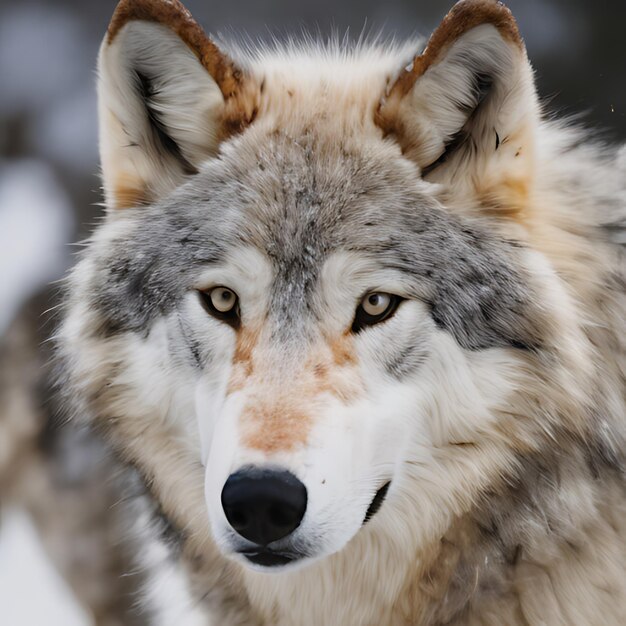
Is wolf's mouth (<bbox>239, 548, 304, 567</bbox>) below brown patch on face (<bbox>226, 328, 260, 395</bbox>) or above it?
below

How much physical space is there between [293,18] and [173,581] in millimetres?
4925

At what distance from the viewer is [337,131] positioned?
246 cm

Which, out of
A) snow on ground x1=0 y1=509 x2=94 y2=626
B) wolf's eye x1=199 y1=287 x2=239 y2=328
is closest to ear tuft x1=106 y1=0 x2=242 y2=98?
wolf's eye x1=199 y1=287 x2=239 y2=328

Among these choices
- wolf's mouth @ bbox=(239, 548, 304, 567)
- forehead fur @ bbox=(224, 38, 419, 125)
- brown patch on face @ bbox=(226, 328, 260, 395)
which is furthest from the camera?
forehead fur @ bbox=(224, 38, 419, 125)

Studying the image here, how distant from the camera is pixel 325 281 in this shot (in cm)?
224

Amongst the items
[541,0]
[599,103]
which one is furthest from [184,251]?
[541,0]

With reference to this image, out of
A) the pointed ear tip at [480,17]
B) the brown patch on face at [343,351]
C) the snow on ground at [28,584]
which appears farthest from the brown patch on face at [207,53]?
the snow on ground at [28,584]

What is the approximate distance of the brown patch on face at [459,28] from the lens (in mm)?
2176

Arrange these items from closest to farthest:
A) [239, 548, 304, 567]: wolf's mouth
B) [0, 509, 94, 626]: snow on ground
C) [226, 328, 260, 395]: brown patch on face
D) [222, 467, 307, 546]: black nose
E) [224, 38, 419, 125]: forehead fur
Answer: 1. [222, 467, 307, 546]: black nose
2. [239, 548, 304, 567]: wolf's mouth
3. [226, 328, 260, 395]: brown patch on face
4. [224, 38, 419, 125]: forehead fur
5. [0, 509, 94, 626]: snow on ground

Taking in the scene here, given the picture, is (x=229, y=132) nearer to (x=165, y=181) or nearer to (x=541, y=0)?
(x=165, y=181)

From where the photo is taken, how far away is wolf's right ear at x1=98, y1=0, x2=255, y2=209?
2.43 meters

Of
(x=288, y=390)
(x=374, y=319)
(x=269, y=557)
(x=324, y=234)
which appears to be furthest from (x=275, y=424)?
(x=324, y=234)

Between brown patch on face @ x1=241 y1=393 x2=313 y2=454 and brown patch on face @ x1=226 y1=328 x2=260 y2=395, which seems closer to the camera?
brown patch on face @ x1=241 y1=393 x2=313 y2=454

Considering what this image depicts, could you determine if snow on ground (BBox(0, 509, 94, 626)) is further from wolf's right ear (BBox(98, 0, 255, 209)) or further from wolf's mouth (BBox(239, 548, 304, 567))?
wolf's mouth (BBox(239, 548, 304, 567))
